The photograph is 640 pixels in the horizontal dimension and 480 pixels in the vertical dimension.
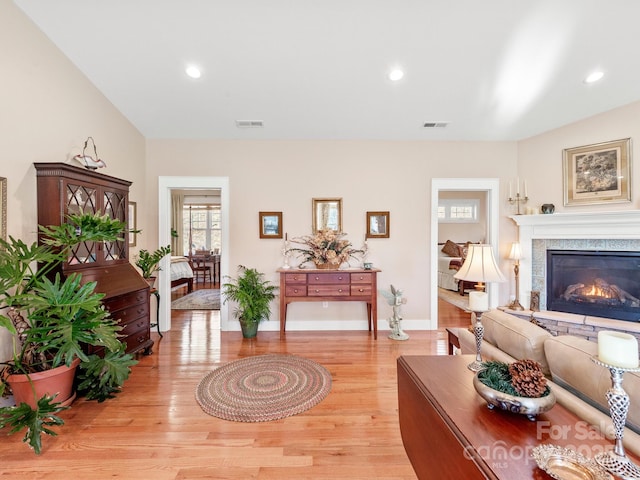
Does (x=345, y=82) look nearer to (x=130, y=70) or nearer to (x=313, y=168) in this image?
(x=313, y=168)

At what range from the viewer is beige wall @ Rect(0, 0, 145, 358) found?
6.78 ft

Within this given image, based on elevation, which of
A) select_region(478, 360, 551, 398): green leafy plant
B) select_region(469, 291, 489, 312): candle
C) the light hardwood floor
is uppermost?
select_region(469, 291, 489, 312): candle

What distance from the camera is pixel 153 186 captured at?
3873 millimetres

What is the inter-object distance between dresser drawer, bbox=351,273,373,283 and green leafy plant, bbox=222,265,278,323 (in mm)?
1105

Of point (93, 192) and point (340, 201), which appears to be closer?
point (93, 192)

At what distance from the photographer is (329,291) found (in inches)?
138

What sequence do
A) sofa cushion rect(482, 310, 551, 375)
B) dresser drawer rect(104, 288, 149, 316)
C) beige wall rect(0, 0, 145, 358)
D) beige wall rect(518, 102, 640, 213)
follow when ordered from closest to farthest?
sofa cushion rect(482, 310, 551, 375) < beige wall rect(0, 0, 145, 358) < dresser drawer rect(104, 288, 149, 316) < beige wall rect(518, 102, 640, 213)

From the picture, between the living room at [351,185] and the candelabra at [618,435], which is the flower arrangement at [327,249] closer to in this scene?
the living room at [351,185]

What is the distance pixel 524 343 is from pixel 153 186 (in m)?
4.35

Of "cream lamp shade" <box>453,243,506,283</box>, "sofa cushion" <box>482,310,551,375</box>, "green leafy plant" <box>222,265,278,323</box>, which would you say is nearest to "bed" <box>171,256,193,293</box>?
"green leafy plant" <box>222,265,278,323</box>

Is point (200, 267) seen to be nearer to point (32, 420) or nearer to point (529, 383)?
point (32, 420)

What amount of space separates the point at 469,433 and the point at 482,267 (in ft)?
3.81

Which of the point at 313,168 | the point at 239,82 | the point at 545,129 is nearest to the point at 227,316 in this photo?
the point at 313,168

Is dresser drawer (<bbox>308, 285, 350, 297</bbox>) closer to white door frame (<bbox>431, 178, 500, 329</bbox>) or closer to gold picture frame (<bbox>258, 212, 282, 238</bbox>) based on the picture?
gold picture frame (<bbox>258, 212, 282, 238</bbox>)
